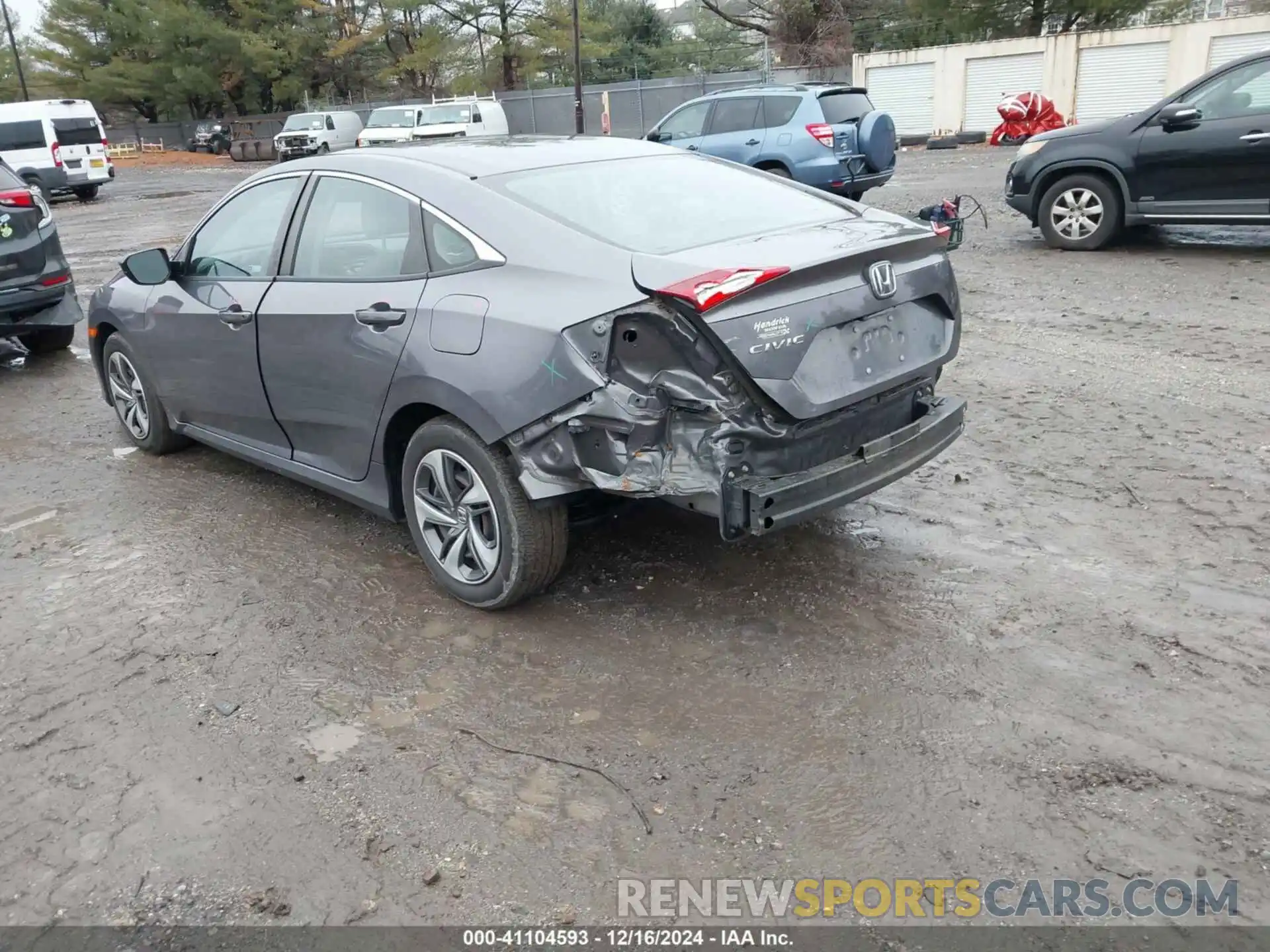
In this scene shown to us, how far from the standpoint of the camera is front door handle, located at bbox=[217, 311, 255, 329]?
15.0 feet

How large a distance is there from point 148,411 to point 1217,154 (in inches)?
349

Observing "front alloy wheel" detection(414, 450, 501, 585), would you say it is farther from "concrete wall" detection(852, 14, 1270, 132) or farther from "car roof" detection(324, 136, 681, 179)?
"concrete wall" detection(852, 14, 1270, 132)

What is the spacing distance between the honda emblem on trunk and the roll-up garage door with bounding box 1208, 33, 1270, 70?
87.7 ft

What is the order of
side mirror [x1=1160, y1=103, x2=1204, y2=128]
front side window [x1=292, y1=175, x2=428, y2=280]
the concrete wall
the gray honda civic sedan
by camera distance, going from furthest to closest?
the concrete wall → side mirror [x1=1160, y1=103, x2=1204, y2=128] → front side window [x1=292, y1=175, x2=428, y2=280] → the gray honda civic sedan

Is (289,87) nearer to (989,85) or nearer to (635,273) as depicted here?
(989,85)

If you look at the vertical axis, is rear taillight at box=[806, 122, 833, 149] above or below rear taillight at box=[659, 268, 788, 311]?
above

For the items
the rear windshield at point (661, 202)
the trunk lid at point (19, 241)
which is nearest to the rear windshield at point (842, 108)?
the trunk lid at point (19, 241)

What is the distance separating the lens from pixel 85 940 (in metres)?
2.47

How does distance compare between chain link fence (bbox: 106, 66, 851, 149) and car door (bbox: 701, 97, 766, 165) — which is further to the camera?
chain link fence (bbox: 106, 66, 851, 149)

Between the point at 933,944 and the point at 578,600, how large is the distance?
1965mm

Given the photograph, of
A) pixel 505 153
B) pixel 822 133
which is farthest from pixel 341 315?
pixel 822 133

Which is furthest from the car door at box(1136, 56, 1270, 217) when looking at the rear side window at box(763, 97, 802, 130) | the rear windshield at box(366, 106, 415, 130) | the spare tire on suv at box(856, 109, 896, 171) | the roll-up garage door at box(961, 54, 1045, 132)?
the rear windshield at box(366, 106, 415, 130)

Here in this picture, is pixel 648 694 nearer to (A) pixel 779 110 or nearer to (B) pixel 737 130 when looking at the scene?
(A) pixel 779 110

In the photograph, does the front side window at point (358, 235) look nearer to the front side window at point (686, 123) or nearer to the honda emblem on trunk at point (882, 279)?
the honda emblem on trunk at point (882, 279)
